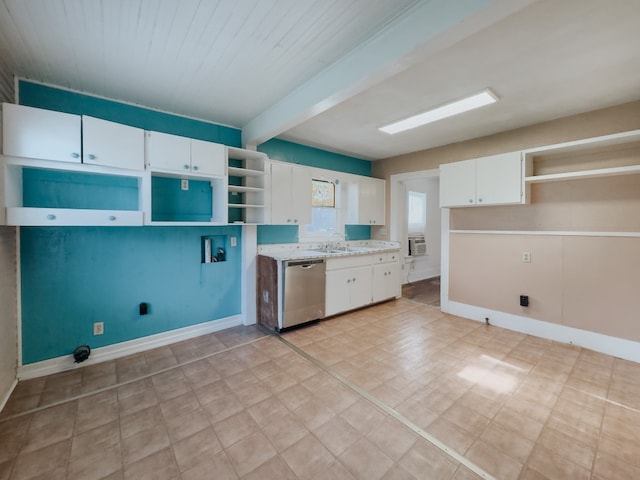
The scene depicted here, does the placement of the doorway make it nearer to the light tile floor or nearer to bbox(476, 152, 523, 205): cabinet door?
bbox(476, 152, 523, 205): cabinet door

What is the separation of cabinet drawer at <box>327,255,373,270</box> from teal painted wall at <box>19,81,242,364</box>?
1452 mm

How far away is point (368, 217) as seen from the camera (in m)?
4.97

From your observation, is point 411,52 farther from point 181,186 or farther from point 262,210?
point 181,186

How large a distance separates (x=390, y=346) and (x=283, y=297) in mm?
1354

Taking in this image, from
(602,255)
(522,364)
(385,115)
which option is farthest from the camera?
(385,115)

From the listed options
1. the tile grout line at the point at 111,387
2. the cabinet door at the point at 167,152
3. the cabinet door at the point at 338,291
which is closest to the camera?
the tile grout line at the point at 111,387

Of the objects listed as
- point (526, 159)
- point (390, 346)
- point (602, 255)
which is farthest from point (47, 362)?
point (602, 255)

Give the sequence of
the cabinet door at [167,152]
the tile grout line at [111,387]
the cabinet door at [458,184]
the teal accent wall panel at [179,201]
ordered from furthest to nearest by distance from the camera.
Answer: the cabinet door at [458,184], the teal accent wall panel at [179,201], the cabinet door at [167,152], the tile grout line at [111,387]

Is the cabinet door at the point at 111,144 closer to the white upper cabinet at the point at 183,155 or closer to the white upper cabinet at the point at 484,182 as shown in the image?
the white upper cabinet at the point at 183,155

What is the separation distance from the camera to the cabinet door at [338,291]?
3.74 meters

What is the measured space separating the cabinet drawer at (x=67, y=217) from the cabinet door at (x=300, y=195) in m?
1.87

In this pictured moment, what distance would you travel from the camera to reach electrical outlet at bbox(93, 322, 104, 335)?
8.74ft

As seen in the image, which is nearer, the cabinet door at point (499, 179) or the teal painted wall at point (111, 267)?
the teal painted wall at point (111, 267)

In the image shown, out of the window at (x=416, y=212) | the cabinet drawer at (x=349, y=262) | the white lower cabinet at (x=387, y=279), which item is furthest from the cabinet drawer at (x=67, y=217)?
the window at (x=416, y=212)
